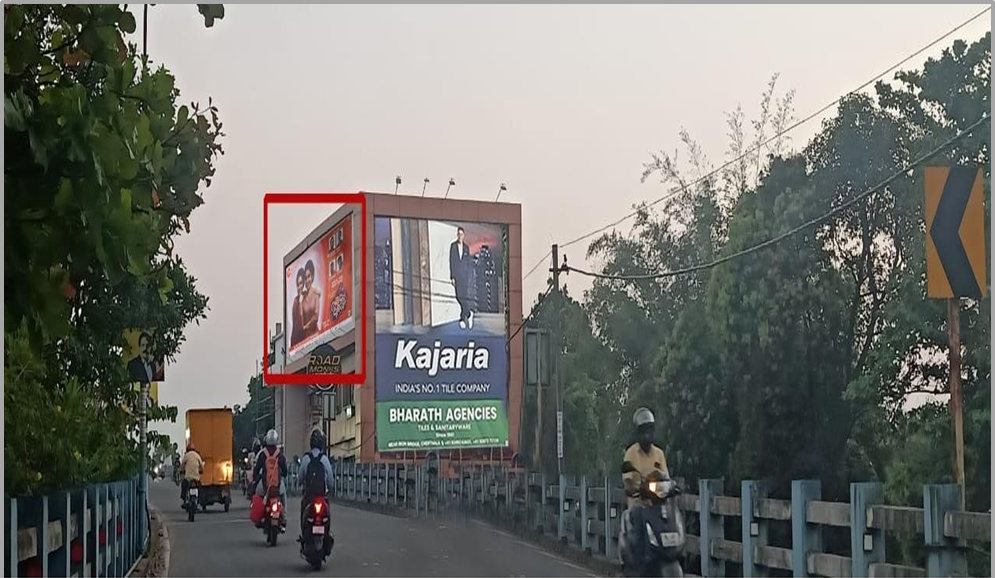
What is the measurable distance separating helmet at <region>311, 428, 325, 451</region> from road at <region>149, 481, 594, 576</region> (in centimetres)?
35

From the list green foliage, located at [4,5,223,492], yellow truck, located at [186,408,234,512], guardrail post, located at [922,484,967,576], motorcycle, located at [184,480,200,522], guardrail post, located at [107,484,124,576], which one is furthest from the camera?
motorcycle, located at [184,480,200,522]

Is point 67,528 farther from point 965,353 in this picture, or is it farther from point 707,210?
point 965,353

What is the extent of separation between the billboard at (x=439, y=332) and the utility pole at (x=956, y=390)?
2044 mm

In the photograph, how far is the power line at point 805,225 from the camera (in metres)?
6.11

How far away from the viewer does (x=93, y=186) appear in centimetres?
383

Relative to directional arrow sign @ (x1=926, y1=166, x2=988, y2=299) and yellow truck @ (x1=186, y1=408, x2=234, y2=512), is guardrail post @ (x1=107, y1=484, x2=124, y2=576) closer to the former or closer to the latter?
yellow truck @ (x1=186, y1=408, x2=234, y2=512)

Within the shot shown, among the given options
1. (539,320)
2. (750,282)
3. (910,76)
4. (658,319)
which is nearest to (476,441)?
(539,320)

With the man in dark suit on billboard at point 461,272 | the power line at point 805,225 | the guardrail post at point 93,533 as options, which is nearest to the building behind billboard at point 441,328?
the man in dark suit on billboard at point 461,272

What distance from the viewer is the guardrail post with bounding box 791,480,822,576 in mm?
6484

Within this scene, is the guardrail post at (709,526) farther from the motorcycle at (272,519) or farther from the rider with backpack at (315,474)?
the motorcycle at (272,519)

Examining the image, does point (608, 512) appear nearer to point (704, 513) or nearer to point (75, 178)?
point (704, 513)

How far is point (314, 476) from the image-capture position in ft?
21.9

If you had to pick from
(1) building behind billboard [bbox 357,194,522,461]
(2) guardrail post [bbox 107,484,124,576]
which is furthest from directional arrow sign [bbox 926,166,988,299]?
(2) guardrail post [bbox 107,484,124,576]

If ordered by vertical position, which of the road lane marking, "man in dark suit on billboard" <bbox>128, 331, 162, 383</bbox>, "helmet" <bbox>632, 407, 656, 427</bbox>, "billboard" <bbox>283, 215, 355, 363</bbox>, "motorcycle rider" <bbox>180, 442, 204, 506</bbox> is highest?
"billboard" <bbox>283, 215, 355, 363</bbox>
